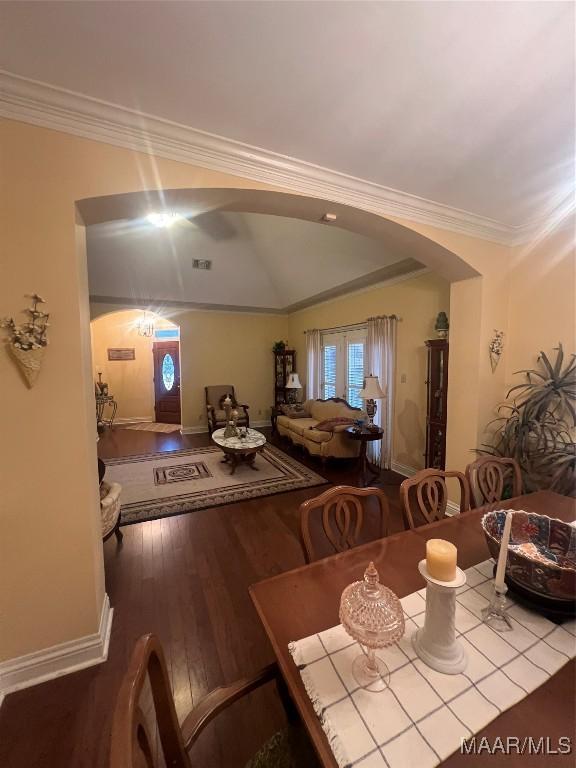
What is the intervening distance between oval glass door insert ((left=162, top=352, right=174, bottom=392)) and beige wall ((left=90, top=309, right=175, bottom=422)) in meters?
0.46

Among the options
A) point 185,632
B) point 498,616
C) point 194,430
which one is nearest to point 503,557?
point 498,616

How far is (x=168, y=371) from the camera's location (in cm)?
730

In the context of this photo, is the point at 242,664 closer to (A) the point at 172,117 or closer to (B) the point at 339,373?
(A) the point at 172,117

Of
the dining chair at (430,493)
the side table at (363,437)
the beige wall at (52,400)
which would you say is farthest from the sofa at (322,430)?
the beige wall at (52,400)

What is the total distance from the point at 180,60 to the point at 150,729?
275 centimetres

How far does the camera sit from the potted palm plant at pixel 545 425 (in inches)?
90.4

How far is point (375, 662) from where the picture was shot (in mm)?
762

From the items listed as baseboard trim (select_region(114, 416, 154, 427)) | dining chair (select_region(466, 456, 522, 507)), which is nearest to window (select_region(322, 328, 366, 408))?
dining chair (select_region(466, 456, 522, 507))

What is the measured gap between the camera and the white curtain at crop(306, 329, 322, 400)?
5.80 metres

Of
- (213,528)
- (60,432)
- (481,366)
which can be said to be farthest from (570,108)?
(213,528)

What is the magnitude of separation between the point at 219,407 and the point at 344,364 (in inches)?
110

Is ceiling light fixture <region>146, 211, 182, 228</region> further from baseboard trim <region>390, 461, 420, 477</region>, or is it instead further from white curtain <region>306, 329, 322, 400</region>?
baseboard trim <region>390, 461, 420, 477</region>

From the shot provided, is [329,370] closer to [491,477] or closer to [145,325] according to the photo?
[491,477]

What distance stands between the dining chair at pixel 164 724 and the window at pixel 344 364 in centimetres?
403
